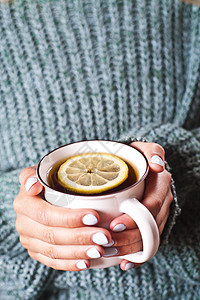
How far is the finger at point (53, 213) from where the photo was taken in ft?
1.37

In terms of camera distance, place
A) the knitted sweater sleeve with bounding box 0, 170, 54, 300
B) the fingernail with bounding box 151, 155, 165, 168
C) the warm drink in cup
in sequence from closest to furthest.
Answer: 1. the warm drink in cup
2. the fingernail with bounding box 151, 155, 165, 168
3. the knitted sweater sleeve with bounding box 0, 170, 54, 300

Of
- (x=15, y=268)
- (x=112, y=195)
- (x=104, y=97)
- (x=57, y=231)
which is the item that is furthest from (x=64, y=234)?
(x=104, y=97)

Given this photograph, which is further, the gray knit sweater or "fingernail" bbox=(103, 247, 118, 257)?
the gray knit sweater

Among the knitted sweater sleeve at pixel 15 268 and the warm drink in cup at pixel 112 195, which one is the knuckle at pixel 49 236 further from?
the knitted sweater sleeve at pixel 15 268

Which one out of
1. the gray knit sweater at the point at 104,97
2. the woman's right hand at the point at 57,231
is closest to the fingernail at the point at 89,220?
the woman's right hand at the point at 57,231

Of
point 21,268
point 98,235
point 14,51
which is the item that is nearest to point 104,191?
point 98,235

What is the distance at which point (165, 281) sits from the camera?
2.30 feet

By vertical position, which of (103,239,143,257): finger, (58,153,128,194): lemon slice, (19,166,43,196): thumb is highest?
(58,153,128,194): lemon slice

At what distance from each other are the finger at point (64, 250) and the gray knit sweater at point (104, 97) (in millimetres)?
180

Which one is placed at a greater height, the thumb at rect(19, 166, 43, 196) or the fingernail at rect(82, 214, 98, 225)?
the thumb at rect(19, 166, 43, 196)

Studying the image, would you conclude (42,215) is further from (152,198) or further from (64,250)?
(152,198)

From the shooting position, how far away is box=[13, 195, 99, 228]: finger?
1.37 feet

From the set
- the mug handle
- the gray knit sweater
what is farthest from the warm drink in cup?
the gray knit sweater

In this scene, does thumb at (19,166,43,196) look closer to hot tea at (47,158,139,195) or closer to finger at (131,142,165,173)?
hot tea at (47,158,139,195)
